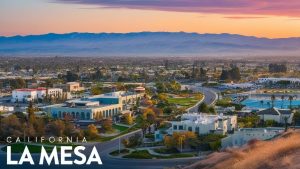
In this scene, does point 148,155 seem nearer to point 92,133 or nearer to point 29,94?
point 92,133

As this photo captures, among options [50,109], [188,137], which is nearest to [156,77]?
[50,109]

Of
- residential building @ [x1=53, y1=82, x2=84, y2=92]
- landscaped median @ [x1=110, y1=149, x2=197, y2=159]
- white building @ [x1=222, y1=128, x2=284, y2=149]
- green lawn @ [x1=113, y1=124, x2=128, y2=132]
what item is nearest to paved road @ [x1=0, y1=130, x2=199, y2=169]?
landscaped median @ [x1=110, y1=149, x2=197, y2=159]

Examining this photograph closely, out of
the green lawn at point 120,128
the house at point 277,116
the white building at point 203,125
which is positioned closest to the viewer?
the white building at point 203,125

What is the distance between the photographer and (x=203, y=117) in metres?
36.5

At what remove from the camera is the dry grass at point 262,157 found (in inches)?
400

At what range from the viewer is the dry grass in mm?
10156

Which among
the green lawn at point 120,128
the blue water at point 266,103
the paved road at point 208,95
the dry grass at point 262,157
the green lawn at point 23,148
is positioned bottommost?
the paved road at point 208,95

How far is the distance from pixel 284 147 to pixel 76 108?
3444cm

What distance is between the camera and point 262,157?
10586mm

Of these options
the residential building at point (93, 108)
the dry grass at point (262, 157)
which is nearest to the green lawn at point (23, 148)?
the residential building at point (93, 108)

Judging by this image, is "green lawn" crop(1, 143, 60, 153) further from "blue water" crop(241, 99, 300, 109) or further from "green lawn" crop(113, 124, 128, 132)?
"blue water" crop(241, 99, 300, 109)

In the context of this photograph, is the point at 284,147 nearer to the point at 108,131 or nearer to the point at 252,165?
the point at 252,165

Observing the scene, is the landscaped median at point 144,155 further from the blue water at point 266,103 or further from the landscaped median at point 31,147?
the blue water at point 266,103

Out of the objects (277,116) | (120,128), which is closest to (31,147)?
(120,128)
